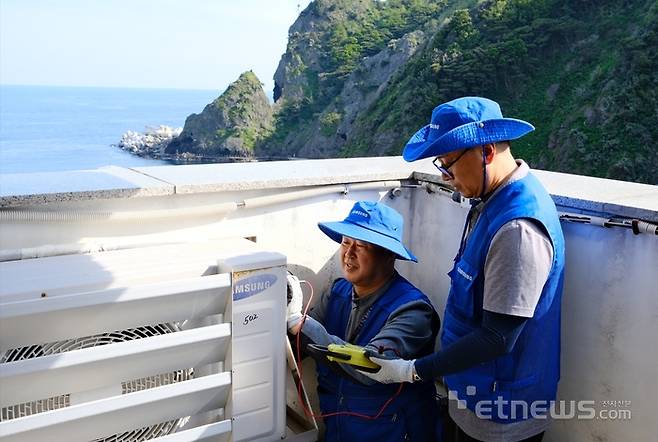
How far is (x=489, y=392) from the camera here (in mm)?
1621

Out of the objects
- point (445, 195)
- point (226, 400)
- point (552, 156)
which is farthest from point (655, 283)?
point (552, 156)

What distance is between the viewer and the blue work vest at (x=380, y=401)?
1.96 m

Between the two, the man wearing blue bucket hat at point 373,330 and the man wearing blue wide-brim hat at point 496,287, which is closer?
the man wearing blue wide-brim hat at point 496,287

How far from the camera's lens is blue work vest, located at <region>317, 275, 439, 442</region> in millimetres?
1965

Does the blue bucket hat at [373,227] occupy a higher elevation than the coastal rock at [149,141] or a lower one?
higher

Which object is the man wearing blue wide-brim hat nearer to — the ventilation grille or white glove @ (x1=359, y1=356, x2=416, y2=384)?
white glove @ (x1=359, y1=356, x2=416, y2=384)

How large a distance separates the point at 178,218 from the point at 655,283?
1343 mm

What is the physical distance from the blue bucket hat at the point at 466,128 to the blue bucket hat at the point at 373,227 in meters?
0.48

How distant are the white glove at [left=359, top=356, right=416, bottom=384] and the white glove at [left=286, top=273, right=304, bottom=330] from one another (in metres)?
0.38

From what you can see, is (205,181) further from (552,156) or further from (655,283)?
(552,156)

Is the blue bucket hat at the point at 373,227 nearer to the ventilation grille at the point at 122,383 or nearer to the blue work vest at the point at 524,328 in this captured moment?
the blue work vest at the point at 524,328

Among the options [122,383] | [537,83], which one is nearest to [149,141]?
[537,83]

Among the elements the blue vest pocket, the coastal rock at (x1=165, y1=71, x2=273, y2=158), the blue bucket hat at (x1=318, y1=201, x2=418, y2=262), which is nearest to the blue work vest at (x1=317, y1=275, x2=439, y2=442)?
the blue bucket hat at (x1=318, y1=201, x2=418, y2=262)

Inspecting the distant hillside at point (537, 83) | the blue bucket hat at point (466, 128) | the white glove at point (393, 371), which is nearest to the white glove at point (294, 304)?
the white glove at point (393, 371)
